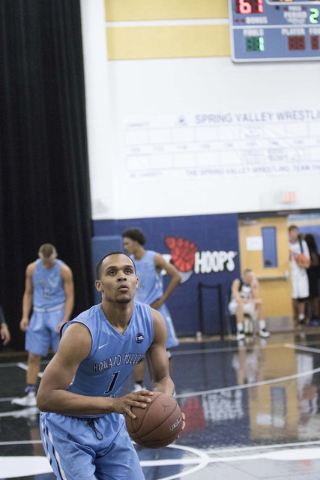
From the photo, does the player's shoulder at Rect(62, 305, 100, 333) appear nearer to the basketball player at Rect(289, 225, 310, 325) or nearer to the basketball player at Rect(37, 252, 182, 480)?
the basketball player at Rect(37, 252, 182, 480)

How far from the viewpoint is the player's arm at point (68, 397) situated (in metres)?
2.80

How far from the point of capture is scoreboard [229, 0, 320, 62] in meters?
12.5

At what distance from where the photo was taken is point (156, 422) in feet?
9.41

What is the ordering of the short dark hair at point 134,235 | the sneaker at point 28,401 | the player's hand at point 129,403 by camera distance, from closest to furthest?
the player's hand at point 129,403
the short dark hair at point 134,235
the sneaker at point 28,401

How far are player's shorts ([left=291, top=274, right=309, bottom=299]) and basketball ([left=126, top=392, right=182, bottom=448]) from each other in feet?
33.9

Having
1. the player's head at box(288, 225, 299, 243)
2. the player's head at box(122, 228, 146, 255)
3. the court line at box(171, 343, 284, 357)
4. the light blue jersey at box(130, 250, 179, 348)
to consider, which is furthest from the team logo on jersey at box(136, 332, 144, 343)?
the player's head at box(288, 225, 299, 243)

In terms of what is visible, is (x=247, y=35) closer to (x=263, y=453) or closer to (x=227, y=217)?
(x=227, y=217)

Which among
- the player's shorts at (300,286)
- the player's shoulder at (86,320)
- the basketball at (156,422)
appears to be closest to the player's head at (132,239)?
the player's shoulder at (86,320)

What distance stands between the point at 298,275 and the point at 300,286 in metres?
0.22

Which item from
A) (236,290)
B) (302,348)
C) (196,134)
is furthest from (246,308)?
(196,134)

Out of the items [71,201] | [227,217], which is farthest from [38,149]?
[227,217]

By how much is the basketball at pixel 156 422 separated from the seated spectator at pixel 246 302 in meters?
9.17

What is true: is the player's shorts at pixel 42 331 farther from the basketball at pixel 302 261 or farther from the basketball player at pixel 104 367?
the basketball at pixel 302 261

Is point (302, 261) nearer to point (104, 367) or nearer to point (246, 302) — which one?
point (246, 302)
